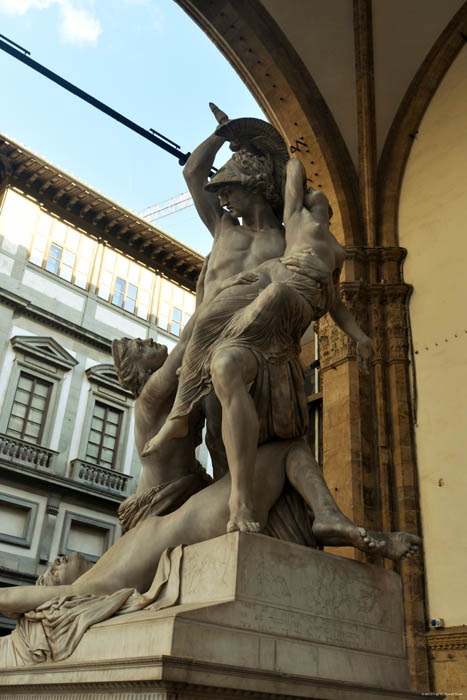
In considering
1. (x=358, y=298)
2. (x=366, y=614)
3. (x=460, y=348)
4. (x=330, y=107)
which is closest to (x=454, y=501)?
(x=460, y=348)

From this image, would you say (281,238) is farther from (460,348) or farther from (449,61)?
(449,61)

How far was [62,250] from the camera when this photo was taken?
20.0 metres

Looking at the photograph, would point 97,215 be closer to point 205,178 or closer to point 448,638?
point 448,638

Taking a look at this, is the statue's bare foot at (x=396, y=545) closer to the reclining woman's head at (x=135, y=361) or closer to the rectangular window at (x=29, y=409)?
the reclining woman's head at (x=135, y=361)

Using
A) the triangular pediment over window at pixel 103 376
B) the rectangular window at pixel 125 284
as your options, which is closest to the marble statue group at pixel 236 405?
the triangular pediment over window at pixel 103 376

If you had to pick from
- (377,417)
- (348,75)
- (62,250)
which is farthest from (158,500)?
(62,250)

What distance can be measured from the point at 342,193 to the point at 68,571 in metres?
7.47

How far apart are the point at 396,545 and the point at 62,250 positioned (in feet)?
61.3

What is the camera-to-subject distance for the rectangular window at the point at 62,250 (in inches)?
767

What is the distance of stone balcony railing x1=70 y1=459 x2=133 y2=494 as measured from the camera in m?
17.8

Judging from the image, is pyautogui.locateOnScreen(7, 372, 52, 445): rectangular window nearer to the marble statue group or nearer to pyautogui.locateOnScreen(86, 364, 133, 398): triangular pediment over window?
pyautogui.locateOnScreen(86, 364, 133, 398): triangular pediment over window

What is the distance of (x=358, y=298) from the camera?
8.44 m

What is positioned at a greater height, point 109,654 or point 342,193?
point 342,193

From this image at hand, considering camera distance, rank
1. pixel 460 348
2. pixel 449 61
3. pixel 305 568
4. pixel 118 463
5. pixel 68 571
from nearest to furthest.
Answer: pixel 305 568, pixel 68 571, pixel 460 348, pixel 449 61, pixel 118 463
